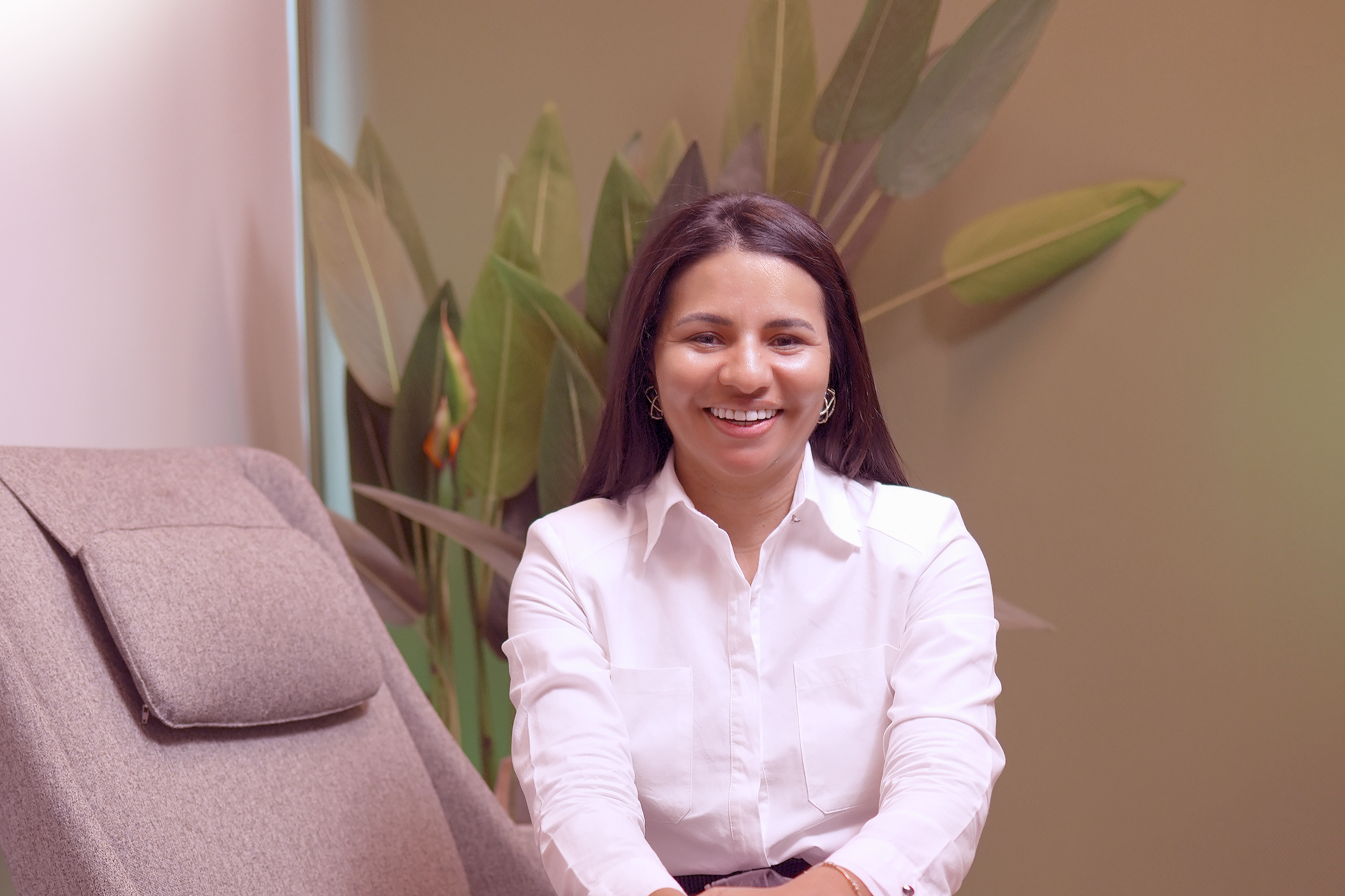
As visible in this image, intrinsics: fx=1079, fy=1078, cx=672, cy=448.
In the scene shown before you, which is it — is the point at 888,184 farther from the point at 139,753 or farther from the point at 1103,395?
the point at 139,753

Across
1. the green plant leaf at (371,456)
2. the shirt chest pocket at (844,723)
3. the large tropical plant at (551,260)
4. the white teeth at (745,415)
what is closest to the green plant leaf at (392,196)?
the large tropical plant at (551,260)

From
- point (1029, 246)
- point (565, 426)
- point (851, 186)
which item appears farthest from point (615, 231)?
point (1029, 246)

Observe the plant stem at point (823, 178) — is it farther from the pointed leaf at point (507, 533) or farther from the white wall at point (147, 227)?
the white wall at point (147, 227)

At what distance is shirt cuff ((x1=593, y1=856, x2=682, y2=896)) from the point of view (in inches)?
37.8

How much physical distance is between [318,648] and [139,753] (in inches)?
9.3

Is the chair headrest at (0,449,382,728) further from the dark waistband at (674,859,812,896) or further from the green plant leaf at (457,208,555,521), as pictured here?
the green plant leaf at (457,208,555,521)

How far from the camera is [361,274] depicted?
7.28ft

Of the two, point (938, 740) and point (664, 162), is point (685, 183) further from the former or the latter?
point (938, 740)

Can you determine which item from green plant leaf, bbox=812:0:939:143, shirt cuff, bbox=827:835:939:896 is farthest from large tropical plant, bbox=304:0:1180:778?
shirt cuff, bbox=827:835:939:896

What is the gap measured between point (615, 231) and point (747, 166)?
27 centimetres

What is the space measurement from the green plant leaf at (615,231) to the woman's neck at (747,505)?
856 mm

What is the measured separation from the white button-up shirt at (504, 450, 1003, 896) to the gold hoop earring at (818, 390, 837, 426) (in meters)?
0.09

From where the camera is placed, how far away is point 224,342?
2234mm

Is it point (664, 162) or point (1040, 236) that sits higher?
point (664, 162)
